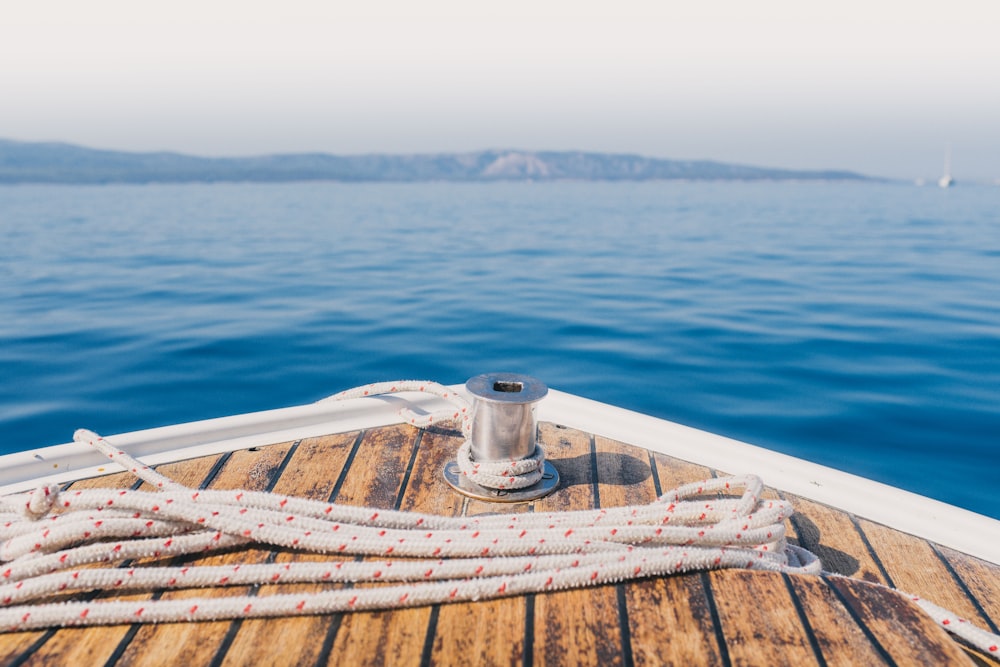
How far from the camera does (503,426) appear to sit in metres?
2.03

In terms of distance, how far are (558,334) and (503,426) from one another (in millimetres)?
5806

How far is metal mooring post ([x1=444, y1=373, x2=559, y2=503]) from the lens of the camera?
200 cm

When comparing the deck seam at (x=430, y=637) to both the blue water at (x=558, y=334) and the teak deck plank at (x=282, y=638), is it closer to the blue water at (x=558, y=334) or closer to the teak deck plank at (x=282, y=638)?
the teak deck plank at (x=282, y=638)

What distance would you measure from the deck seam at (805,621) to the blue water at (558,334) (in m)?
3.58

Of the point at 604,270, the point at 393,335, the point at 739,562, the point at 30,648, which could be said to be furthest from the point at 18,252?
the point at 739,562

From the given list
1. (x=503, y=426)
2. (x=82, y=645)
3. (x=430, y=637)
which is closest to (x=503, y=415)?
(x=503, y=426)

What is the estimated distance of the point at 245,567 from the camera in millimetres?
1627

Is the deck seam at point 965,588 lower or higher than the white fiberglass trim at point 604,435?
lower

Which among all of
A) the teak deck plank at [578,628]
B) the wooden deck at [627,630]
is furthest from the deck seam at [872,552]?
the teak deck plank at [578,628]

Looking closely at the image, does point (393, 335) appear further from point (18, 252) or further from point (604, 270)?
point (18, 252)

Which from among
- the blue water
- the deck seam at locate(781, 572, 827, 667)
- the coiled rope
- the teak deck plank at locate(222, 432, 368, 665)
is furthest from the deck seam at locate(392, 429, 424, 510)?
the blue water

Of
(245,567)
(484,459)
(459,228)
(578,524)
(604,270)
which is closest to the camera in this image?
(245,567)

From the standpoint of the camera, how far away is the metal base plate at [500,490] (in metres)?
2.09

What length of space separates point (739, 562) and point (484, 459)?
807mm
